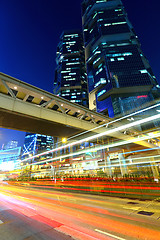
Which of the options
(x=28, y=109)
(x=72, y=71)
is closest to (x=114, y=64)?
(x=72, y=71)

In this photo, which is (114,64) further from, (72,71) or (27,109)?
(27,109)

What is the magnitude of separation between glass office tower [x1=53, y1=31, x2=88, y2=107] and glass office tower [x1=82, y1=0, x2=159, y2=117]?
15.7 meters

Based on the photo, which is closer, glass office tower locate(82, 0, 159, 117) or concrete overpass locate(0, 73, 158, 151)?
concrete overpass locate(0, 73, 158, 151)

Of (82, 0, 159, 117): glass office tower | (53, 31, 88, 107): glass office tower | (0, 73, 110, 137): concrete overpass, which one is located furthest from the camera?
(53, 31, 88, 107): glass office tower

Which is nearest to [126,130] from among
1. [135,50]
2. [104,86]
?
[104,86]

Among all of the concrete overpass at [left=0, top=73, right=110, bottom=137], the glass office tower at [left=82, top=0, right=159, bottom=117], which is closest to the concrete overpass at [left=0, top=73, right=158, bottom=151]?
the concrete overpass at [left=0, top=73, right=110, bottom=137]

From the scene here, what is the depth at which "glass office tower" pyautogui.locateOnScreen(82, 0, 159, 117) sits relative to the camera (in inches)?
3329

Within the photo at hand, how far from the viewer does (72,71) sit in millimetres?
135875

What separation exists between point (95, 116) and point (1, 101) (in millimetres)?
13490

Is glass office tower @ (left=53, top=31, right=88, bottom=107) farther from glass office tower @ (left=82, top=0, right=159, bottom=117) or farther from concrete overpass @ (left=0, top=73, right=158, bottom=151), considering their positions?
concrete overpass @ (left=0, top=73, right=158, bottom=151)

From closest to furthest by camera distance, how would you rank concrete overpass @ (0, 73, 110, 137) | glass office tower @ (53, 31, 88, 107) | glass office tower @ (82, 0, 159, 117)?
concrete overpass @ (0, 73, 110, 137), glass office tower @ (82, 0, 159, 117), glass office tower @ (53, 31, 88, 107)

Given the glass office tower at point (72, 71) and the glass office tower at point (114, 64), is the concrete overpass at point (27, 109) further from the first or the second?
the glass office tower at point (72, 71)

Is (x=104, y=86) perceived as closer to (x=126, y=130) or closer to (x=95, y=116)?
(x=126, y=130)

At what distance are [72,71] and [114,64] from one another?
55.0m
